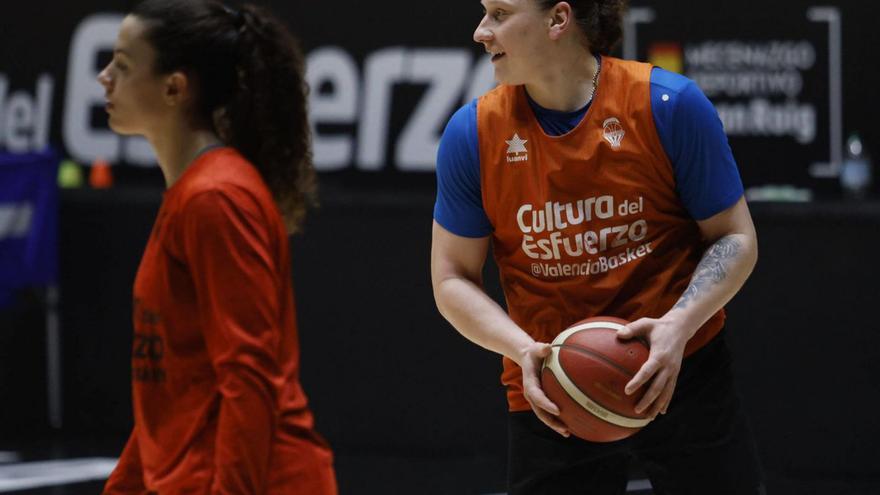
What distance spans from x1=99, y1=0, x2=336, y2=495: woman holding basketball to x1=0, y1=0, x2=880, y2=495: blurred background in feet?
11.7

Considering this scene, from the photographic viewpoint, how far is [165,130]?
263 cm

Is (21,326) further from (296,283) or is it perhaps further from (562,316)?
(562,316)

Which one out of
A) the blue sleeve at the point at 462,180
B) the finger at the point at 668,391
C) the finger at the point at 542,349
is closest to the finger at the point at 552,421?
the finger at the point at 542,349

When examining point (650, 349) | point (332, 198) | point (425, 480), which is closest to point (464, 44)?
point (332, 198)

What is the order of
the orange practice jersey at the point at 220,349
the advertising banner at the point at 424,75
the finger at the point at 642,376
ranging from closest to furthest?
the orange practice jersey at the point at 220,349
the finger at the point at 642,376
the advertising banner at the point at 424,75

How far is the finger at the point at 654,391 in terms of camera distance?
290cm

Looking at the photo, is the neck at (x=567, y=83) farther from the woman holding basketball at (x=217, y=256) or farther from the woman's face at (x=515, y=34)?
the woman holding basketball at (x=217, y=256)

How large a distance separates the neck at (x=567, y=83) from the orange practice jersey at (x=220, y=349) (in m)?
0.95

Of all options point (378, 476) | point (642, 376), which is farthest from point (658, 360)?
point (378, 476)

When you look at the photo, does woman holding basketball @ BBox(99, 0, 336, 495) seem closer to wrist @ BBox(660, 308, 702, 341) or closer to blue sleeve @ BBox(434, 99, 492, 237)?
blue sleeve @ BBox(434, 99, 492, 237)

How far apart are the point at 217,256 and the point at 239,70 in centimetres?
47

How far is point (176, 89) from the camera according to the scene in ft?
8.62

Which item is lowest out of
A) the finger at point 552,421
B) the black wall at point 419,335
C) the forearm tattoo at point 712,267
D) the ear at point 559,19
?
the black wall at point 419,335

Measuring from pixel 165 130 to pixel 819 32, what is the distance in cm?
565
